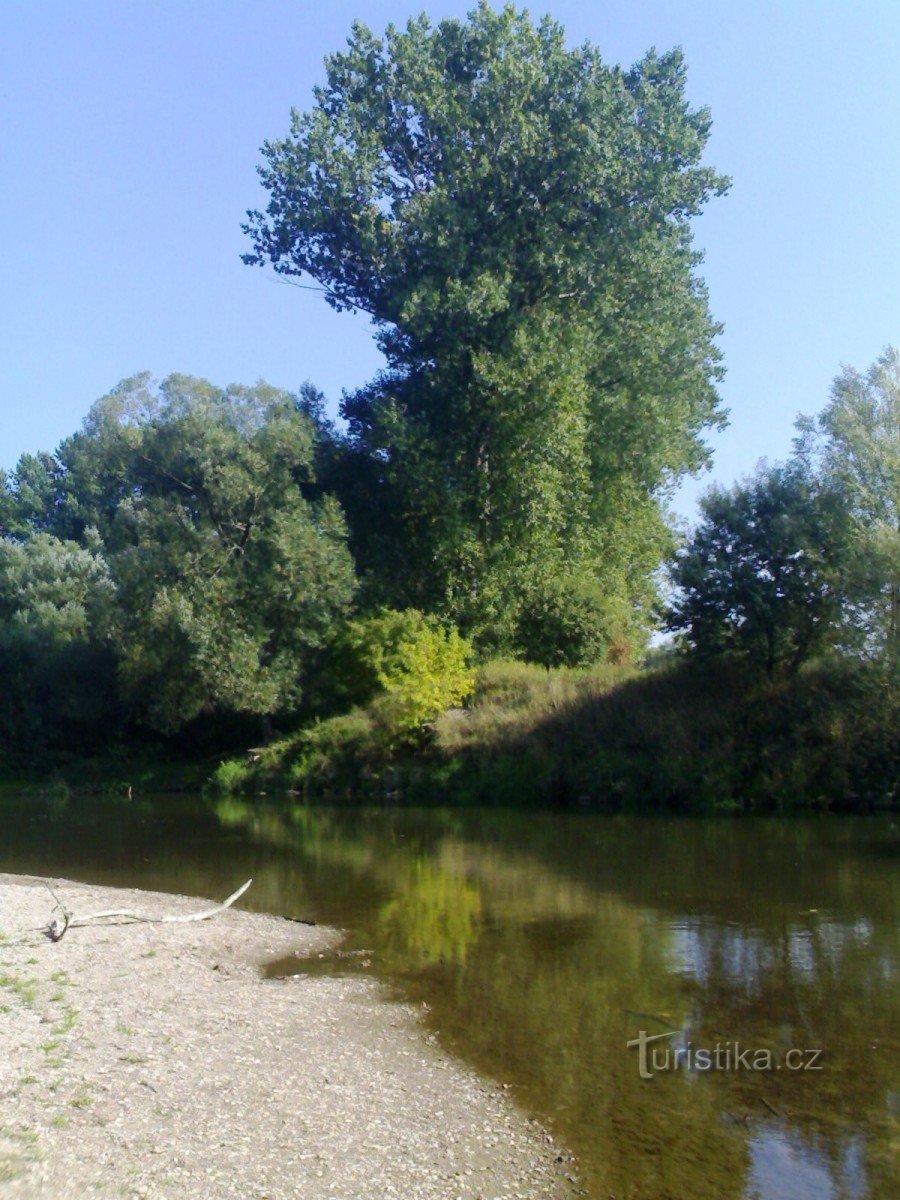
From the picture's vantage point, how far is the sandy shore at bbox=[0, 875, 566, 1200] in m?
7.07

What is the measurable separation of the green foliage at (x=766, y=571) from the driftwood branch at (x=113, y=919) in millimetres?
22557

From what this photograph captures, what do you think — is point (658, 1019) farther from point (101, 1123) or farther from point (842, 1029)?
point (101, 1123)

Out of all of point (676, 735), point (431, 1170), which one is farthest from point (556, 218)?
point (431, 1170)

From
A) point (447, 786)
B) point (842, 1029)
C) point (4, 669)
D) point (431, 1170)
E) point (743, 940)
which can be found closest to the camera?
point (431, 1170)

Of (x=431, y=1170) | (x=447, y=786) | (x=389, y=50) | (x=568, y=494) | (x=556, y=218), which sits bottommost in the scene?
(x=431, y=1170)

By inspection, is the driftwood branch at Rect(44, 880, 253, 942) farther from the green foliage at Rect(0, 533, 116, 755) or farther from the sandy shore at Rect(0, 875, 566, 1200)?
the green foliage at Rect(0, 533, 116, 755)

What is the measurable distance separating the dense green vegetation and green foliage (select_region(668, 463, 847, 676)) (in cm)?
9

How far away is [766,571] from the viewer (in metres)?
34.7

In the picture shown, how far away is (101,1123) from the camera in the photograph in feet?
25.0

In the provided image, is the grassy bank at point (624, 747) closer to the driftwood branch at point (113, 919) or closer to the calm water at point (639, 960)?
the calm water at point (639, 960)

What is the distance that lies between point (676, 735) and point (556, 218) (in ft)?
61.5

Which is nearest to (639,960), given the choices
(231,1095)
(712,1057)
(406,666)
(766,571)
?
(712,1057)

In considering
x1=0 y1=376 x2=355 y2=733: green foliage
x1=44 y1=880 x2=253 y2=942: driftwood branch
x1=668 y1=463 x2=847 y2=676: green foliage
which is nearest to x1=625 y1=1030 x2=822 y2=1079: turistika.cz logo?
x1=44 y1=880 x2=253 y2=942: driftwood branch

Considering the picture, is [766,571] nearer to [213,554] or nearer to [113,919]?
[213,554]
